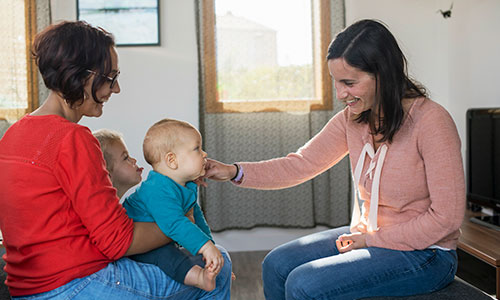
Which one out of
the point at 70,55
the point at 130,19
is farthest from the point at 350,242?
the point at 130,19

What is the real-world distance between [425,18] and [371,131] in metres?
2.28

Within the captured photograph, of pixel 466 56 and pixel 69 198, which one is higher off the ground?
pixel 466 56

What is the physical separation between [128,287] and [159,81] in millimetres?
2396

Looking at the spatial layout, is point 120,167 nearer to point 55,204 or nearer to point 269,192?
point 55,204

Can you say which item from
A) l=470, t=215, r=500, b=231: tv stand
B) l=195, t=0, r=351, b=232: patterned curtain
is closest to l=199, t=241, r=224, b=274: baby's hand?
l=470, t=215, r=500, b=231: tv stand

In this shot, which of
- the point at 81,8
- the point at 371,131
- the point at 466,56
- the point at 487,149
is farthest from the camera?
the point at 81,8

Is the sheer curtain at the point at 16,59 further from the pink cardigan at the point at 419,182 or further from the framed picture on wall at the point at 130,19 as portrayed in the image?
the pink cardigan at the point at 419,182

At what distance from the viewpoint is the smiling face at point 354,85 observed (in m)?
1.56

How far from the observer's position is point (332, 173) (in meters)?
3.56

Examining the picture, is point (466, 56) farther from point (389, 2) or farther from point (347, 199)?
point (347, 199)

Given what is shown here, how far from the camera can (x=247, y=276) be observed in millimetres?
3133

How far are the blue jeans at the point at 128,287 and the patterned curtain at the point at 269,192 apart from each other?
2102 mm

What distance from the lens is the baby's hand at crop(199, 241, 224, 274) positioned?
135 centimetres

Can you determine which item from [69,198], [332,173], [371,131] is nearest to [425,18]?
[332,173]
